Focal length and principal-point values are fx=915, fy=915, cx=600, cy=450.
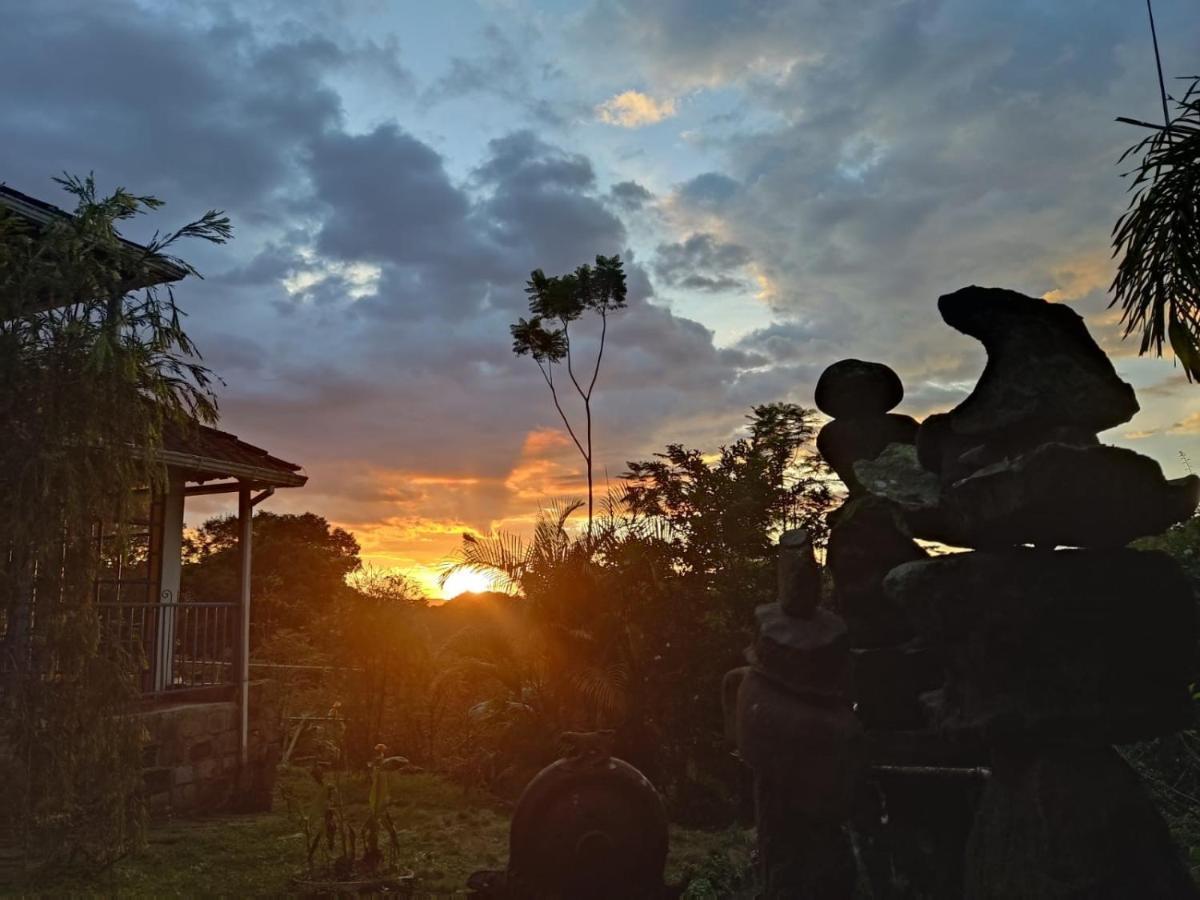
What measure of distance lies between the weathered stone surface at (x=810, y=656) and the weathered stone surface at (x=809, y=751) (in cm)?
7

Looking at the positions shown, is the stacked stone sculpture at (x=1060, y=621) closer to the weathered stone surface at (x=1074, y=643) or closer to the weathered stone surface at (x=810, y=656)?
the weathered stone surface at (x=1074, y=643)

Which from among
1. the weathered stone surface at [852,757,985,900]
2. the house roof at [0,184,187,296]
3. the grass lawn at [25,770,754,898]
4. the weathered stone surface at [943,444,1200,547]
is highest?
the house roof at [0,184,187,296]

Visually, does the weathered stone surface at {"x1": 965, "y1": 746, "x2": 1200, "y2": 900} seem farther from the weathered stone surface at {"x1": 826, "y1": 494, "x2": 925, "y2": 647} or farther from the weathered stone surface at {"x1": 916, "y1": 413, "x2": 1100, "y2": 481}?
the weathered stone surface at {"x1": 826, "y1": 494, "x2": 925, "y2": 647}

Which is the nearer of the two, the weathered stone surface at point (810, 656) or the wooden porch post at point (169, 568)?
the weathered stone surface at point (810, 656)

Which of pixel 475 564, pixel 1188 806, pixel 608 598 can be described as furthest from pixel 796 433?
pixel 1188 806

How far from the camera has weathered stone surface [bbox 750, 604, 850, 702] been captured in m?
4.21

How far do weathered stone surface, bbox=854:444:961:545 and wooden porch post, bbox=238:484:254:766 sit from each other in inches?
342

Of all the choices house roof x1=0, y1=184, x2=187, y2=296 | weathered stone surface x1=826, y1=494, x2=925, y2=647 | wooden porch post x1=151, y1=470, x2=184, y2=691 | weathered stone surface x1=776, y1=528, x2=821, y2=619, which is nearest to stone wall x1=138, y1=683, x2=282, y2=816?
wooden porch post x1=151, y1=470, x2=184, y2=691

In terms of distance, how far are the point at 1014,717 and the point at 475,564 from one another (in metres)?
9.14

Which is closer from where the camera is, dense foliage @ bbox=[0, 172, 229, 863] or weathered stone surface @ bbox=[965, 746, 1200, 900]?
weathered stone surface @ bbox=[965, 746, 1200, 900]

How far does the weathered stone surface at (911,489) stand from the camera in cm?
377

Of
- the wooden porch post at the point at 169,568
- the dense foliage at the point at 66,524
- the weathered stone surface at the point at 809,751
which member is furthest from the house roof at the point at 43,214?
the weathered stone surface at the point at 809,751

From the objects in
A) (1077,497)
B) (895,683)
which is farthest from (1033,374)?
(895,683)

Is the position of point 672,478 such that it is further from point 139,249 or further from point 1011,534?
point 1011,534
